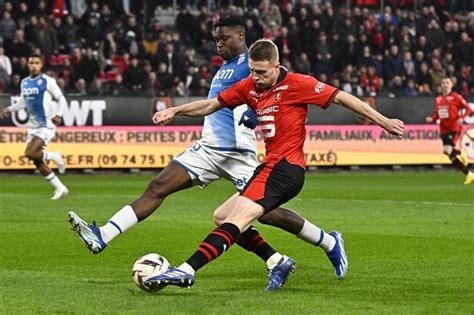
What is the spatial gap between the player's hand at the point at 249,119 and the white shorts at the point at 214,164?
0.27m

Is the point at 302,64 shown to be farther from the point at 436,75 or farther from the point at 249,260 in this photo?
the point at 249,260

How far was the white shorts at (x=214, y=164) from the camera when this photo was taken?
10.4 metres

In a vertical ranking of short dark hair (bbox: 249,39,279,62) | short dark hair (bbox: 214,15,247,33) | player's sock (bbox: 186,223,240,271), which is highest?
short dark hair (bbox: 249,39,279,62)

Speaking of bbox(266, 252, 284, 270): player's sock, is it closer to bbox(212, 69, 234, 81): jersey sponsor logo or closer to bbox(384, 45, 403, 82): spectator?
bbox(212, 69, 234, 81): jersey sponsor logo

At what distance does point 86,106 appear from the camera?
97.7ft

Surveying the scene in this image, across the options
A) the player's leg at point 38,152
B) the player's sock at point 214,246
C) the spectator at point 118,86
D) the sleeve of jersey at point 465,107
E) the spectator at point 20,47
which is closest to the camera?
the player's sock at point 214,246

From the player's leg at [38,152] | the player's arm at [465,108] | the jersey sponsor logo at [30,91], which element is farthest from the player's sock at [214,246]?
the player's arm at [465,108]

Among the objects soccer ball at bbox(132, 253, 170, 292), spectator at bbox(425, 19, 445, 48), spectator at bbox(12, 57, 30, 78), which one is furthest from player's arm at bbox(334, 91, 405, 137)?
spectator at bbox(425, 19, 445, 48)

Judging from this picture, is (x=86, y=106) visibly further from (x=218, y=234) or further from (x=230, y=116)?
(x=218, y=234)

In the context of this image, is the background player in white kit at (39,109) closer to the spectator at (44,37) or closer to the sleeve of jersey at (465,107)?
the spectator at (44,37)

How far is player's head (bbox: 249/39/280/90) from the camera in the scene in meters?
9.00

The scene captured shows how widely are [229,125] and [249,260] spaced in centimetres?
179

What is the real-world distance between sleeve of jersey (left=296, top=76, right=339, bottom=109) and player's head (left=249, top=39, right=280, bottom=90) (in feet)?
0.94

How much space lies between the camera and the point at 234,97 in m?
A: 9.47
